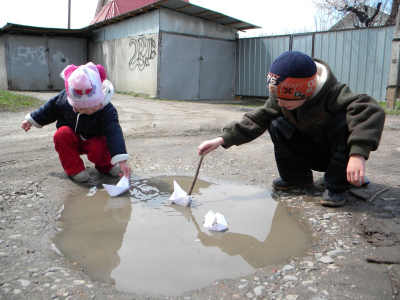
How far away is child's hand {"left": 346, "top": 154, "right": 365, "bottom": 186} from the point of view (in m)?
1.87

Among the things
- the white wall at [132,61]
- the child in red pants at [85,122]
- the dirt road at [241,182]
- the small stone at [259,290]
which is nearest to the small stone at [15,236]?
the dirt road at [241,182]

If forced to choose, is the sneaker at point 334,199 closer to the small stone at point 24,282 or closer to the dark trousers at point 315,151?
the dark trousers at point 315,151

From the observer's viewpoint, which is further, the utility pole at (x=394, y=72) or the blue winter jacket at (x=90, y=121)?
the utility pole at (x=394, y=72)

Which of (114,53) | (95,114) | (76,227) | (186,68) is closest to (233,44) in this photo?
(186,68)

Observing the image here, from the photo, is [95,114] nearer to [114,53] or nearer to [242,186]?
[242,186]

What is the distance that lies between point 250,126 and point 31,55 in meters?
13.1

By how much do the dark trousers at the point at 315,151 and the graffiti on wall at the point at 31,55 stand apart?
1314 cm

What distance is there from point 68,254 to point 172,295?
626 mm

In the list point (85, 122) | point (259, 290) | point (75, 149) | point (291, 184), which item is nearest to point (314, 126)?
point (291, 184)

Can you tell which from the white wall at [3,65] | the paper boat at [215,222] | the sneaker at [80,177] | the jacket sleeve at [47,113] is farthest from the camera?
the white wall at [3,65]

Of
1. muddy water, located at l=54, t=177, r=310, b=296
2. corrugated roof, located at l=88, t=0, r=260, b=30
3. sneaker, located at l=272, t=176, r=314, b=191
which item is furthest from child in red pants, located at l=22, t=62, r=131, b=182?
corrugated roof, located at l=88, t=0, r=260, b=30

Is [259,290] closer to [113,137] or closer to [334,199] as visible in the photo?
[334,199]

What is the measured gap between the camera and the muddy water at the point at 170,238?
154 cm

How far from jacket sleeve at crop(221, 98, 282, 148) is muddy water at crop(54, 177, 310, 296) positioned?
43cm
